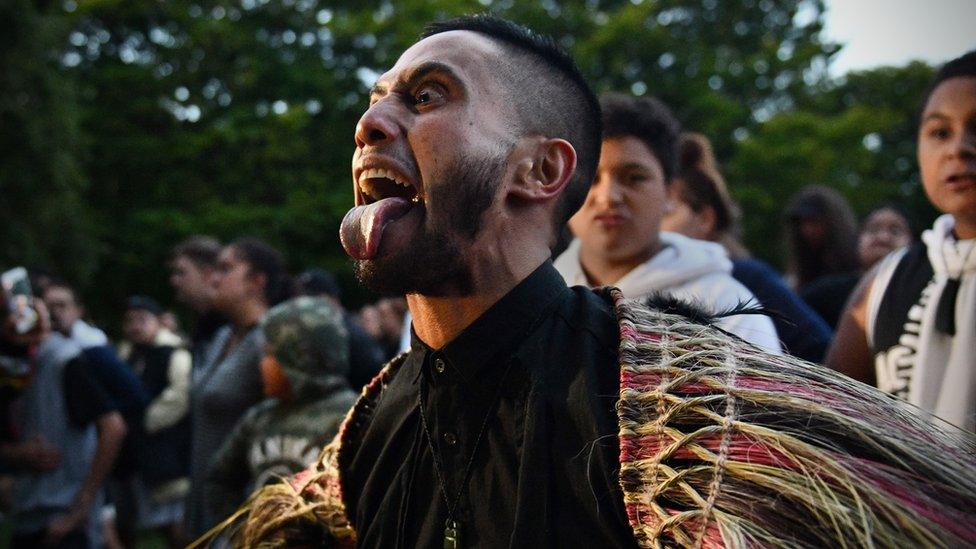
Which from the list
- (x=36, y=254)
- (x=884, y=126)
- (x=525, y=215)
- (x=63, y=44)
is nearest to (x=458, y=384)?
(x=525, y=215)

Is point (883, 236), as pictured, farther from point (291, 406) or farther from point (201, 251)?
point (201, 251)

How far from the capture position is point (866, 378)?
3271 mm

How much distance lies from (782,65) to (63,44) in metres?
20.2

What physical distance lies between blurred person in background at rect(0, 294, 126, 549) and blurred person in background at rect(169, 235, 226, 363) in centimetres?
78

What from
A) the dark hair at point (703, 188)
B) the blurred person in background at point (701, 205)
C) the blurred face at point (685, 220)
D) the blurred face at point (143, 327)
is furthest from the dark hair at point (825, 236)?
the blurred face at point (143, 327)

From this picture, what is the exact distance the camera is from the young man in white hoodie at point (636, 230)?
332cm

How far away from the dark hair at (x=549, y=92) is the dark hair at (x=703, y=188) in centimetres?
245

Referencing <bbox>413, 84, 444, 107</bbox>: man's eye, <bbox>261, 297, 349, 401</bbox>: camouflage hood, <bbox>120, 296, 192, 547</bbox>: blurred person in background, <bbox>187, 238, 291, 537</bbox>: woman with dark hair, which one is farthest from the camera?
<bbox>120, 296, 192, 547</bbox>: blurred person in background

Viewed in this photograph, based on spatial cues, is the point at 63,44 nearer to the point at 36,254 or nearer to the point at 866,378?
the point at 36,254

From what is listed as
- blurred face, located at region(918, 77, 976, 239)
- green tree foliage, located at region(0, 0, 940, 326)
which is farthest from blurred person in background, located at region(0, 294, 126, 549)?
green tree foliage, located at region(0, 0, 940, 326)

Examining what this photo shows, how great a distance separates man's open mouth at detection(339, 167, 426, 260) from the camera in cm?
195

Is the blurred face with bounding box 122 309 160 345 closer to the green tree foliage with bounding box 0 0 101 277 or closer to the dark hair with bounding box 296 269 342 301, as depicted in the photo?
the dark hair with bounding box 296 269 342 301

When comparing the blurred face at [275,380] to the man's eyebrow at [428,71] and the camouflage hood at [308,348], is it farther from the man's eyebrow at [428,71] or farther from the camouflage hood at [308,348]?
the man's eyebrow at [428,71]

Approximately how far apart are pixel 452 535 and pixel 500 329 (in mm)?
436
